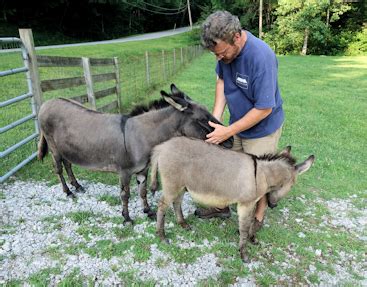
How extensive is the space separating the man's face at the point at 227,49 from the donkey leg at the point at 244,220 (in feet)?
5.15

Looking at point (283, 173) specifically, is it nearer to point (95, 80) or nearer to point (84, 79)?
point (84, 79)

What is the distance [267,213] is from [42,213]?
3.10 metres

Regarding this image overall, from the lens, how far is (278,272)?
3.41m

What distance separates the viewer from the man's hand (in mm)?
3501

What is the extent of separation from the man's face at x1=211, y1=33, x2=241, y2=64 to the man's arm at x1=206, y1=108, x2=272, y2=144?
60 cm

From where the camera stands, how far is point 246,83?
336 centimetres

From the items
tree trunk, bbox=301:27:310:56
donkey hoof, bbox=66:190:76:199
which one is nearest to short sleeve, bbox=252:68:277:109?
donkey hoof, bbox=66:190:76:199

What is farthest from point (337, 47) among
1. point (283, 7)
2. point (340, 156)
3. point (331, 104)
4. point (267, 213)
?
point (267, 213)

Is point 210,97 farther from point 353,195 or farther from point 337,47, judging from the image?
point 337,47

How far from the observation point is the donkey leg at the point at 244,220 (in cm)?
345

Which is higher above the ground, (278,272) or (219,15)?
(219,15)

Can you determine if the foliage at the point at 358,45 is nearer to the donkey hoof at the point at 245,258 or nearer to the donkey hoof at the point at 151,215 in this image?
the donkey hoof at the point at 151,215

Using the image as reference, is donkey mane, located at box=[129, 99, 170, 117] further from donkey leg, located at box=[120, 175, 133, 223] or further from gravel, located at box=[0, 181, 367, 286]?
gravel, located at box=[0, 181, 367, 286]


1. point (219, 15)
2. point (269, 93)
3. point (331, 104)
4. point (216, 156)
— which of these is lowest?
point (331, 104)
